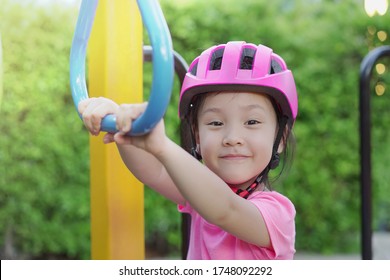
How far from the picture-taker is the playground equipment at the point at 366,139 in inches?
76.5

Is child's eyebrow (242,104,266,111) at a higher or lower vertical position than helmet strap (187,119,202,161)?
higher

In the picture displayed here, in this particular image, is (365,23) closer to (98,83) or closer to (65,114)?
(65,114)

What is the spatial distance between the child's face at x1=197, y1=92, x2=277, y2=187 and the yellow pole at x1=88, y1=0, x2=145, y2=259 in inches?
10.5

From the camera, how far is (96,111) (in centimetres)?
102

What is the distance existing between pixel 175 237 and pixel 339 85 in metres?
1.09

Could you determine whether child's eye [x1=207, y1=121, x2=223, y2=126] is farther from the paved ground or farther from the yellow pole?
the paved ground

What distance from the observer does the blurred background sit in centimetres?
320

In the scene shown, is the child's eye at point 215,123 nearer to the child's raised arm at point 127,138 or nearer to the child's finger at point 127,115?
the child's raised arm at point 127,138

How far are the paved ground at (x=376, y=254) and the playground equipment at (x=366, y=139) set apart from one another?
4.70 feet

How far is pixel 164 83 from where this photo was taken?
909mm

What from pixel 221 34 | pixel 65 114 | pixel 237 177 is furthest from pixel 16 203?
pixel 237 177

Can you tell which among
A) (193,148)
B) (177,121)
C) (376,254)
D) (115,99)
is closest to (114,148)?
(115,99)

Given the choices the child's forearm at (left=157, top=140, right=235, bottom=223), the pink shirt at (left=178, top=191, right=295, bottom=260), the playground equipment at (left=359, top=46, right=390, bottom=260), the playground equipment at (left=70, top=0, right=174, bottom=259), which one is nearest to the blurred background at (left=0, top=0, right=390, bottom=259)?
the playground equipment at (left=359, top=46, right=390, bottom=260)

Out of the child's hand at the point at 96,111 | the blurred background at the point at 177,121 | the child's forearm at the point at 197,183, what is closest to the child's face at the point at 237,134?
the child's forearm at the point at 197,183
